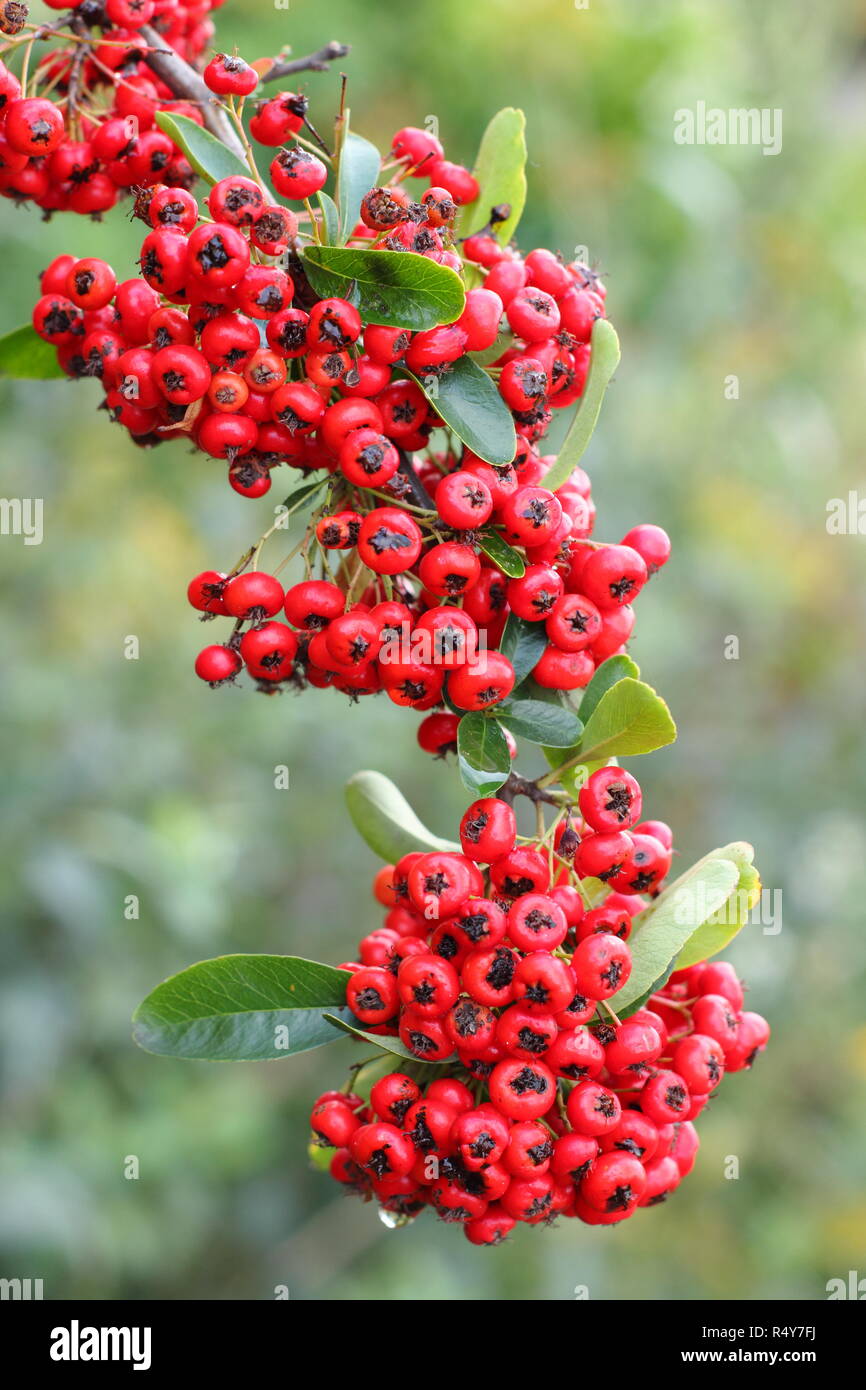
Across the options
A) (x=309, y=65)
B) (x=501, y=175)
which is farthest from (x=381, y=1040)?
(x=309, y=65)

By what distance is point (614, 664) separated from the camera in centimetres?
130

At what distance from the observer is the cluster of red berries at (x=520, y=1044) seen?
1.23 m

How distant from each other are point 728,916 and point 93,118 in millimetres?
1212

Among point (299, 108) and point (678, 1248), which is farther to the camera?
point (678, 1248)

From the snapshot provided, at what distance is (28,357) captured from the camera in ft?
5.05

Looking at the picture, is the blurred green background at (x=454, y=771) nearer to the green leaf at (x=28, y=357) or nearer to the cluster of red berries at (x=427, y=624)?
the green leaf at (x=28, y=357)

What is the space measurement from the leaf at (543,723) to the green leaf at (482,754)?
0.06 feet

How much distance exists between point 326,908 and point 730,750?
194cm

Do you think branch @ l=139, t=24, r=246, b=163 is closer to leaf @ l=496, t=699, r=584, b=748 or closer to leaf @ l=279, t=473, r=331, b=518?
leaf @ l=279, t=473, r=331, b=518

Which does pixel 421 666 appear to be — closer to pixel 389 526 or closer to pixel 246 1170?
pixel 389 526

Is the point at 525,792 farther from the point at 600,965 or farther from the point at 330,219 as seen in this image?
the point at 330,219

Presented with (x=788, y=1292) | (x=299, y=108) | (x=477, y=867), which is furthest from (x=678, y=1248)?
(x=299, y=108)

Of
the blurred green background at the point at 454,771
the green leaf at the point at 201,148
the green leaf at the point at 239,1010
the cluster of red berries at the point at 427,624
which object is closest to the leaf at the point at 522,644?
the cluster of red berries at the point at 427,624

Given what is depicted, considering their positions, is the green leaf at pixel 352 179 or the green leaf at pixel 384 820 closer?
the green leaf at pixel 352 179
